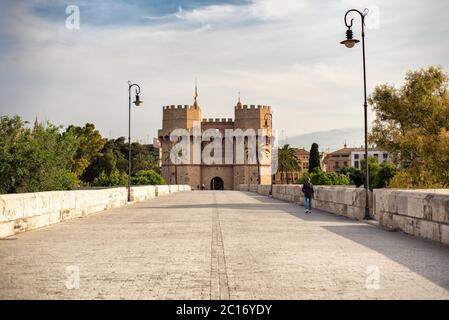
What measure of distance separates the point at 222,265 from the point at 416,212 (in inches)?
206

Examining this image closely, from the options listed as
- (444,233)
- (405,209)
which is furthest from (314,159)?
(444,233)

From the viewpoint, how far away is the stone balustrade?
9.48 meters

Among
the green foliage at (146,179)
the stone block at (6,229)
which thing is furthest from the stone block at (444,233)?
the green foliage at (146,179)

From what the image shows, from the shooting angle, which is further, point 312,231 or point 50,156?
point 50,156

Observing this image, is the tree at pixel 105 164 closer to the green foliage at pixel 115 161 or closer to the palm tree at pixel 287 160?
the green foliage at pixel 115 161

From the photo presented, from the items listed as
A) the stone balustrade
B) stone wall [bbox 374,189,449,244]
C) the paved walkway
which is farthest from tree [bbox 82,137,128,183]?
the paved walkway

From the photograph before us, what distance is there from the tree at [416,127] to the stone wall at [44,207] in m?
21.3

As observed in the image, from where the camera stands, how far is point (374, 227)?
43.0ft

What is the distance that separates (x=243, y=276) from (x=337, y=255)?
2.29 meters

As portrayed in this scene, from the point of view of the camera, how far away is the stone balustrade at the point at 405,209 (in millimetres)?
9484

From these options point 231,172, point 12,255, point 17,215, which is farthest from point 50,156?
point 231,172

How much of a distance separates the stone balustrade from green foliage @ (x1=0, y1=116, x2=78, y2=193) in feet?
48.0
